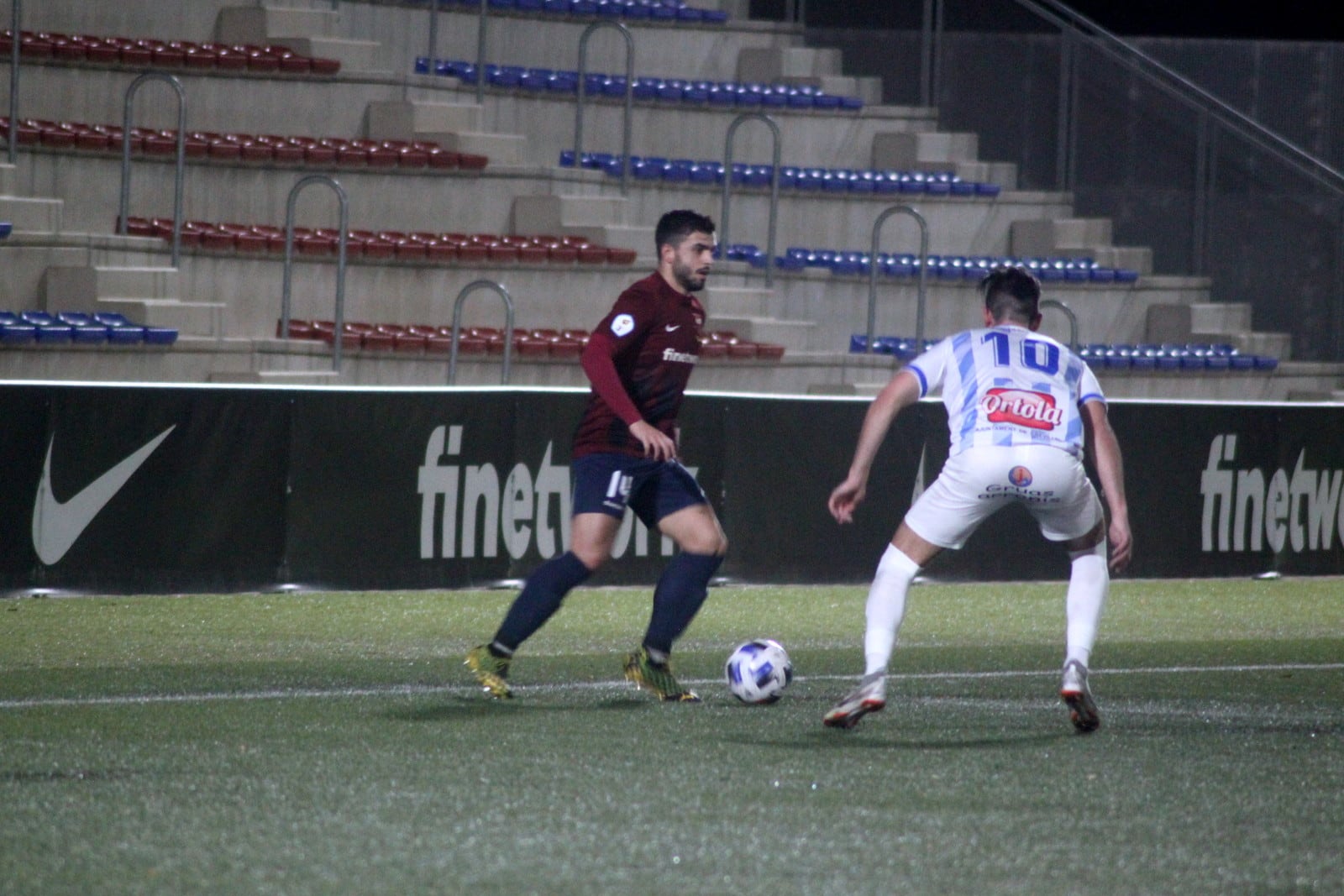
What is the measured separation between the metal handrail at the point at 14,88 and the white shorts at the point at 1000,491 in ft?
36.7

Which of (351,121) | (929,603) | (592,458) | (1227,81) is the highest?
(1227,81)

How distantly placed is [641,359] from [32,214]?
9743mm

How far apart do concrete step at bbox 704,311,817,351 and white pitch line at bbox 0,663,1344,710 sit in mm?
9121

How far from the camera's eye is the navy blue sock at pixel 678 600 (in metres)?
7.75

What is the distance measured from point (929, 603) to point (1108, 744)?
6116mm

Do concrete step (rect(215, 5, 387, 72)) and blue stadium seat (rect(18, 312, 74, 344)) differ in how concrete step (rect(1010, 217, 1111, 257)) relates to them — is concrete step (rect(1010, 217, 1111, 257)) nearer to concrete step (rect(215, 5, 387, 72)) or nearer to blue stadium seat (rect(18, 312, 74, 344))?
concrete step (rect(215, 5, 387, 72))

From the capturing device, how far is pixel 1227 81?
22453 millimetres

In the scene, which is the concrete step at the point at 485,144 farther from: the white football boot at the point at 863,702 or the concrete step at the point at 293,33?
A: the white football boot at the point at 863,702

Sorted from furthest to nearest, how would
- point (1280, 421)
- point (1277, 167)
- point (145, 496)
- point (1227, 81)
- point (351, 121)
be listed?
point (1227, 81) → point (1277, 167) → point (351, 121) → point (1280, 421) → point (145, 496)

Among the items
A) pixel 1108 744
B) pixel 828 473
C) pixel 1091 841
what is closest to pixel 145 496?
pixel 828 473

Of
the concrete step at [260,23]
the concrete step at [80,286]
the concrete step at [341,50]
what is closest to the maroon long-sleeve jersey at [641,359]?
the concrete step at [80,286]

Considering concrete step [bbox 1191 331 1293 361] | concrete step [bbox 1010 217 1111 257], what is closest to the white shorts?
concrete step [bbox 1191 331 1293 361]

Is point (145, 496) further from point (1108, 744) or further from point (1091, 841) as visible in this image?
point (1091, 841)

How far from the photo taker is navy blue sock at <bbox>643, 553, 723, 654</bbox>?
25.4 feet
